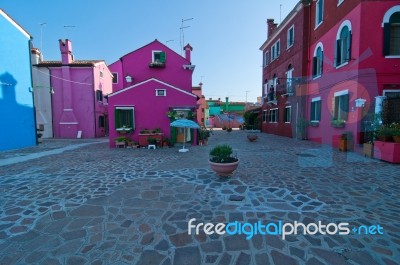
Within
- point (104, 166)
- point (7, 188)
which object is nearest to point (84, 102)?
point (104, 166)

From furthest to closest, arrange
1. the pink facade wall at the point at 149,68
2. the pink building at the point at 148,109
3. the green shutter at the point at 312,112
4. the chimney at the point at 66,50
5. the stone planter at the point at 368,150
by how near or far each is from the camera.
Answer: the chimney at the point at 66,50 < the pink facade wall at the point at 149,68 < the green shutter at the point at 312,112 < the pink building at the point at 148,109 < the stone planter at the point at 368,150

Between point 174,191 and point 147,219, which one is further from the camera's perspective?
point 174,191

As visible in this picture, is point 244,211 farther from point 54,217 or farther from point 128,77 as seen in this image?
point 128,77

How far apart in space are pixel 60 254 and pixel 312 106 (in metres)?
16.0

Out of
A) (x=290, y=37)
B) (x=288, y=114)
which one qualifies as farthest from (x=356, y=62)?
(x=290, y=37)

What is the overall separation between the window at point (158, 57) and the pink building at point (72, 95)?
7.45 m

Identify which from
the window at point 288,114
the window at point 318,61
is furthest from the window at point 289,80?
the window at point 318,61

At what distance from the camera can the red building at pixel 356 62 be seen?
30.7ft

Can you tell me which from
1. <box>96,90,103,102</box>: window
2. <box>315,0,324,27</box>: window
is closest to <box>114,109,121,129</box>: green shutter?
<box>96,90,103,102</box>: window

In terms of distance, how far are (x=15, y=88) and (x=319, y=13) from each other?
2051 centimetres

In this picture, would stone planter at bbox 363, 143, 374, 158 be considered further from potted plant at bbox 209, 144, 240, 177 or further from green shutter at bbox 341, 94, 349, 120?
potted plant at bbox 209, 144, 240, 177

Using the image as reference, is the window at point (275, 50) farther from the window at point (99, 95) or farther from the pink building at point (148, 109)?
the window at point (99, 95)

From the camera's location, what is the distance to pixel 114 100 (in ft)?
42.2

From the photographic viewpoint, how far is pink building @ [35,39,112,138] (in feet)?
64.8
